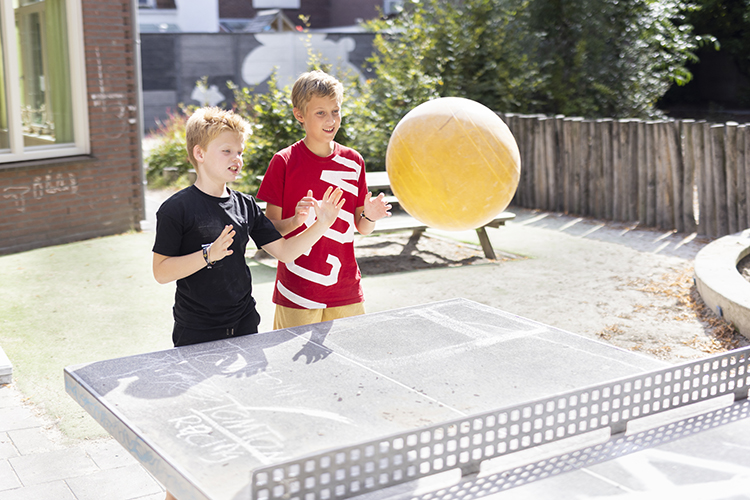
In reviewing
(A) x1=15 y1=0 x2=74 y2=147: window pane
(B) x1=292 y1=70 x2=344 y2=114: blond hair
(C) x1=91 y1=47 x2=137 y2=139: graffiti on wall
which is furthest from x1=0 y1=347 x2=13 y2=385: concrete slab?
(C) x1=91 y1=47 x2=137 y2=139: graffiti on wall

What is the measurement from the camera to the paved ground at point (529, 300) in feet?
13.5

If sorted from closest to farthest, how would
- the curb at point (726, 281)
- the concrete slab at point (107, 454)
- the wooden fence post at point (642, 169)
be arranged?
the concrete slab at point (107, 454)
the curb at point (726, 281)
the wooden fence post at point (642, 169)

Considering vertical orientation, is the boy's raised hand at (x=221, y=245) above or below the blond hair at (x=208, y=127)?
below

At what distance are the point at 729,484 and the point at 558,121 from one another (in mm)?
10816

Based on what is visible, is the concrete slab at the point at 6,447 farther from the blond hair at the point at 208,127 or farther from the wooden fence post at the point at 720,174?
the wooden fence post at the point at 720,174

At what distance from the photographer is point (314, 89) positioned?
153 inches

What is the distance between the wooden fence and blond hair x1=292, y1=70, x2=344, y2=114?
8.04m

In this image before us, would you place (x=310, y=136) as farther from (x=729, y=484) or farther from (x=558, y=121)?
(x=558, y=121)

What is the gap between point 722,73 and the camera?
2961cm

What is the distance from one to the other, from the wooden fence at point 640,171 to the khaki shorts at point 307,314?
25.8 feet

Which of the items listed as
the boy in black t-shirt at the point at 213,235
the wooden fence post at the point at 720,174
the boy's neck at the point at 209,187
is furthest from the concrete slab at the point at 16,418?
the wooden fence post at the point at 720,174

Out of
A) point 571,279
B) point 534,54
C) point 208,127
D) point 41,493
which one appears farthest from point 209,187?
point 534,54

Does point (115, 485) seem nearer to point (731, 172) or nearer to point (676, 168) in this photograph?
point (731, 172)

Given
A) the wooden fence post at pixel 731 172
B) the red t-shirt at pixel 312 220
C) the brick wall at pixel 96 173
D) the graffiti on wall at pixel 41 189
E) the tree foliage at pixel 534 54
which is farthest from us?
the tree foliage at pixel 534 54
